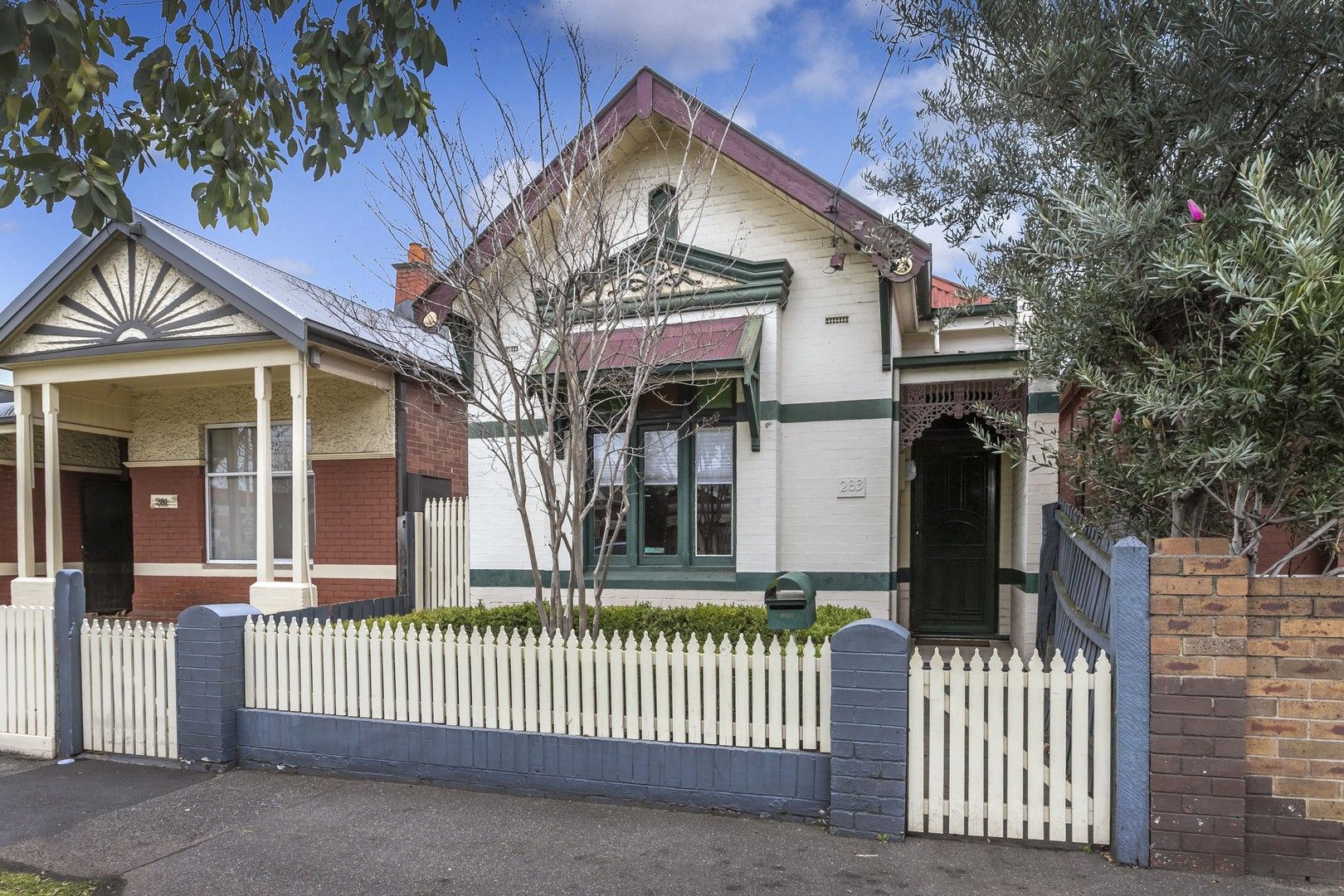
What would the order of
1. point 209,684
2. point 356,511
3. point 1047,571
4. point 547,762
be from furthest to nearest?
point 356,511 < point 1047,571 < point 209,684 < point 547,762

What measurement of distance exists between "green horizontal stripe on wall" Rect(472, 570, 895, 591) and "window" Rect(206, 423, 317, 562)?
4045mm

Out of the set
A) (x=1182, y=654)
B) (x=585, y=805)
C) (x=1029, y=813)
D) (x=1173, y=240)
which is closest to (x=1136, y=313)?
(x=1173, y=240)

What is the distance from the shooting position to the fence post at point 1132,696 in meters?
4.04

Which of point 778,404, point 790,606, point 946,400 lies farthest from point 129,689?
point 946,400

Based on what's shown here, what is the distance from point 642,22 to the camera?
21.0 ft

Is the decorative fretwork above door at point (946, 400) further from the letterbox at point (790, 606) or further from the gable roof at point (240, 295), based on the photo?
the gable roof at point (240, 295)

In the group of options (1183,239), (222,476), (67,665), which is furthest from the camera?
(222,476)

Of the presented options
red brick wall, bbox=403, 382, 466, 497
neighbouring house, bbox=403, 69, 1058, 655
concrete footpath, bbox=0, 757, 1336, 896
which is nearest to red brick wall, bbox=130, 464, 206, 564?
red brick wall, bbox=403, 382, 466, 497

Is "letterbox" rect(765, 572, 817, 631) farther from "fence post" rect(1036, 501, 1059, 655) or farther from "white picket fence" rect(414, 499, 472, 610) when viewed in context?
"white picket fence" rect(414, 499, 472, 610)

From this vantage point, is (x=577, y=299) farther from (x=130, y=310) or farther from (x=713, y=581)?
(x=130, y=310)

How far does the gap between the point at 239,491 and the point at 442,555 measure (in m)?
3.55

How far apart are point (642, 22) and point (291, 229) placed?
4.54m

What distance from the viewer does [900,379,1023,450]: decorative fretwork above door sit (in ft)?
26.8

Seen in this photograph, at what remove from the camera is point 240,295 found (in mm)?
8266
